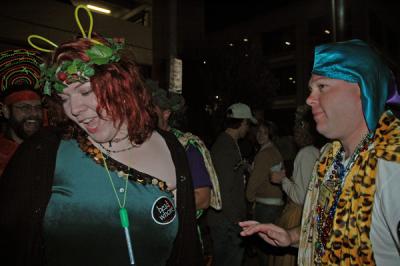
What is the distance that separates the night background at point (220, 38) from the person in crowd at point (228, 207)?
253 centimetres

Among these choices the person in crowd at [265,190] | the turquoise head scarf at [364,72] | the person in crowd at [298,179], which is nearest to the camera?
the turquoise head scarf at [364,72]

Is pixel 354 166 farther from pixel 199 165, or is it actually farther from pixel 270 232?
pixel 199 165

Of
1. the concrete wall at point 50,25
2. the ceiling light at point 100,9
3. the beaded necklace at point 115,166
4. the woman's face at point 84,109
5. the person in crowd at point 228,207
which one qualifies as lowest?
the person in crowd at point 228,207

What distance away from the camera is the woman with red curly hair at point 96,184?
1.56 metres

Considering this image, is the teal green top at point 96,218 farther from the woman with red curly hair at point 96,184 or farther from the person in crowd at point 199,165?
the person in crowd at point 199,165

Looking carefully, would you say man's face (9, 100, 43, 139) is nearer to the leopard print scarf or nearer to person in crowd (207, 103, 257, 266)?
person in crowd (207, 103, 257, 266)

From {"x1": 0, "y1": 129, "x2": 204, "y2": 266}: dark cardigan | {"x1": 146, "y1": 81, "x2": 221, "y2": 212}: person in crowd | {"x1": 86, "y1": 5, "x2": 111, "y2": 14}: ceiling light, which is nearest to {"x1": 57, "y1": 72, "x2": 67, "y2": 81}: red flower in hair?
{"x1": 0, "y1": 129, "x2": 204, "y2": 266}: dark cardigan

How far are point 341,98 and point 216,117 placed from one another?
1795 cm

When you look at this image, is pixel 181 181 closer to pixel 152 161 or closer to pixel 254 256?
pixel 152 161

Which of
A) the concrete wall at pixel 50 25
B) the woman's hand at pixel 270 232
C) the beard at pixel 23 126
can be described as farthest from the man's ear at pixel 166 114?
the concrete wall at pixel 50 25

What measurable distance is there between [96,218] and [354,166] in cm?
144

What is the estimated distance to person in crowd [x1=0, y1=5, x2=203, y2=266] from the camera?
1558mm

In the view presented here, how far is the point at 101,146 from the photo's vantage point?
70.2 inches

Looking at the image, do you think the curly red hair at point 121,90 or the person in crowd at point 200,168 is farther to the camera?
the person in crowd at point 200,168
